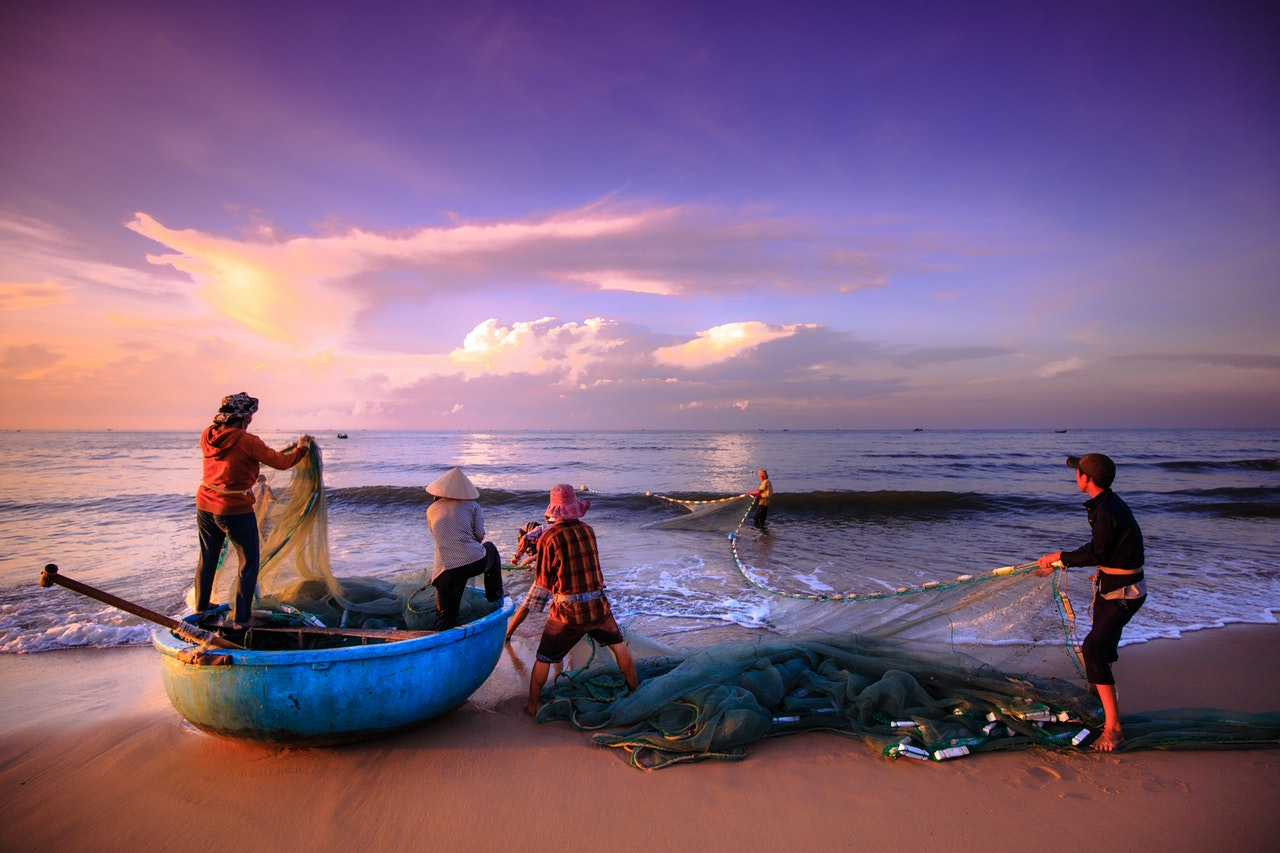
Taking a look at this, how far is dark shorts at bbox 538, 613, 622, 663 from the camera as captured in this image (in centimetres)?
438

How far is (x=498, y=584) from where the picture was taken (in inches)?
208

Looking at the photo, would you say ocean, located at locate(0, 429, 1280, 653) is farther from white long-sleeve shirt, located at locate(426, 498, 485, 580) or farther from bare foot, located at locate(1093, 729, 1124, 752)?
bare foot, located at locate(1093, 729, 1124, 752)

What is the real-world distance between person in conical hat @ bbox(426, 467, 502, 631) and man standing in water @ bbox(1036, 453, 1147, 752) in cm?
403

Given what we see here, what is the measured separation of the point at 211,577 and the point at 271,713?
5.80 feet

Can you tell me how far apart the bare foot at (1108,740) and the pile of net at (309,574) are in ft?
14.3

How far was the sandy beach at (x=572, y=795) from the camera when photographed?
3082 mm

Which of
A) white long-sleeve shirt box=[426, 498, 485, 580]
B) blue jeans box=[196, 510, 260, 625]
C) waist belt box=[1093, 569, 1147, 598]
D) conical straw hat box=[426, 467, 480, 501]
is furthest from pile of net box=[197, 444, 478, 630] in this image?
waist belt box=[1093, 569, 1147, 598]

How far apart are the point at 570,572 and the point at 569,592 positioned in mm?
141

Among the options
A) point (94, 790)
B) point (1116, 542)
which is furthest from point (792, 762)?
point (94, 790)

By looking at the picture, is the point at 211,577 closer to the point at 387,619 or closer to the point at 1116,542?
the point at 387,619

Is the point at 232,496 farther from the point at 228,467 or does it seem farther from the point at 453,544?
the point at 453,544

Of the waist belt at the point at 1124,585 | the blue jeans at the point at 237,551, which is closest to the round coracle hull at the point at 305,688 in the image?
the blue jeans at the point at 237,551

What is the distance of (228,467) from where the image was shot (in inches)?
179

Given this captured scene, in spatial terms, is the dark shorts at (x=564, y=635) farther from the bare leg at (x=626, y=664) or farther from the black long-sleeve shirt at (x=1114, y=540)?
the black long-sleeve shirt at (x=1114, y=540)
